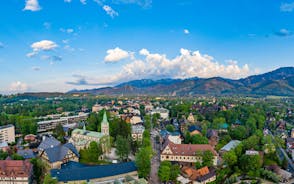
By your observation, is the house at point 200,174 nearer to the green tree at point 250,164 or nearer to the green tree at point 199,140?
the green tree at point 250,164

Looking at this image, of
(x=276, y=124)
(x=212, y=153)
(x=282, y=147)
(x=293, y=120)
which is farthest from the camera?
(x=293, y=120)

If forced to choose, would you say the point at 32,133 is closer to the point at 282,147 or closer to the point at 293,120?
the point at 282,147

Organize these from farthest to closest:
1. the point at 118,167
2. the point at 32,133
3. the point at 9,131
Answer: the point at 32,133
the point at 9,131
the point at 118,167

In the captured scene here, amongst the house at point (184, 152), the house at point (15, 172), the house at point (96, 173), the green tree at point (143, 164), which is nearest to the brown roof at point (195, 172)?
the house at point (184, 152)

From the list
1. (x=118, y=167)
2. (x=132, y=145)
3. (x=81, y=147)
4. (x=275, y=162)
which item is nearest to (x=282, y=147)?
(x=275, y=162)

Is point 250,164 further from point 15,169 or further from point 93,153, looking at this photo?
point 15,169

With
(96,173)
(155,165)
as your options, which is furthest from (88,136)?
(96,173)
